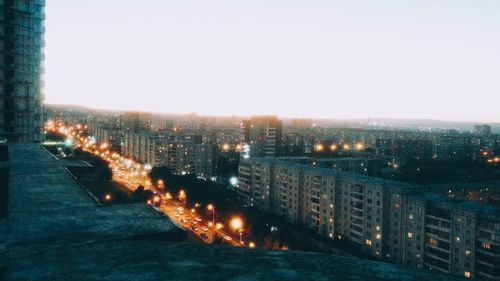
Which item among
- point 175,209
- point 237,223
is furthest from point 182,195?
point 237,223

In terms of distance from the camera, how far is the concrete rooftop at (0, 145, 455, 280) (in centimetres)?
282

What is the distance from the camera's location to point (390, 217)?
33219 mm

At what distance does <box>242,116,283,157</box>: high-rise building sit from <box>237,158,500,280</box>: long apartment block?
28741 millimetres

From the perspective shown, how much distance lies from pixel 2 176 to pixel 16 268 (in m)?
5.25

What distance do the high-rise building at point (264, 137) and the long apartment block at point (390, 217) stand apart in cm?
2874

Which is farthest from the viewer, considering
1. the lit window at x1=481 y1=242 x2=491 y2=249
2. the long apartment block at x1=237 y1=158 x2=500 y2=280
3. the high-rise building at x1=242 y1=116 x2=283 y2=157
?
the high-rise building at x1=242 y1=116 x2=283 y2=157

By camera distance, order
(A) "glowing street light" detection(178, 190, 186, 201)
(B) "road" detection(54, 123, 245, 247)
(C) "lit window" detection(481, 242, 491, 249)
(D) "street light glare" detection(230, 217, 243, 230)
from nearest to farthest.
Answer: (C) "lit window" detection(481, 242, 491, 249) < (B) "road" detection(54, 123, 245, 247) < (D) "street light glare" detection(230, 217, 243, 230) < (A) "glowing street light" detection(178, 190, 186, 201)

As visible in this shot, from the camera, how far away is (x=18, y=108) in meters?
20.8

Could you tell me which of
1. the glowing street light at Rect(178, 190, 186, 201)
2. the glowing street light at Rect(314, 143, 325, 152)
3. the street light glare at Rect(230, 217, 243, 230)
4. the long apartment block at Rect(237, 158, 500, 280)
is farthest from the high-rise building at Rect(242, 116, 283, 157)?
the street light glare at Rect(230, 217, 243, 230)

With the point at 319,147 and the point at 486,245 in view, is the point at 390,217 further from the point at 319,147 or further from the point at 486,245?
the point at 319,147

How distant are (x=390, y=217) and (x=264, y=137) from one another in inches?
1782

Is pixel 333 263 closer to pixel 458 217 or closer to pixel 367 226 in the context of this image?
pixel 458 217

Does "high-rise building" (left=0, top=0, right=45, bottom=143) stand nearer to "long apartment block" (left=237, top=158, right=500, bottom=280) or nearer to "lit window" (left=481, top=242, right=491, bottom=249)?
"long apartment block" (left=237, top=158, right=500, bottom=280)

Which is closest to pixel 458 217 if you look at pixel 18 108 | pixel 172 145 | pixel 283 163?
pixel 283 163
